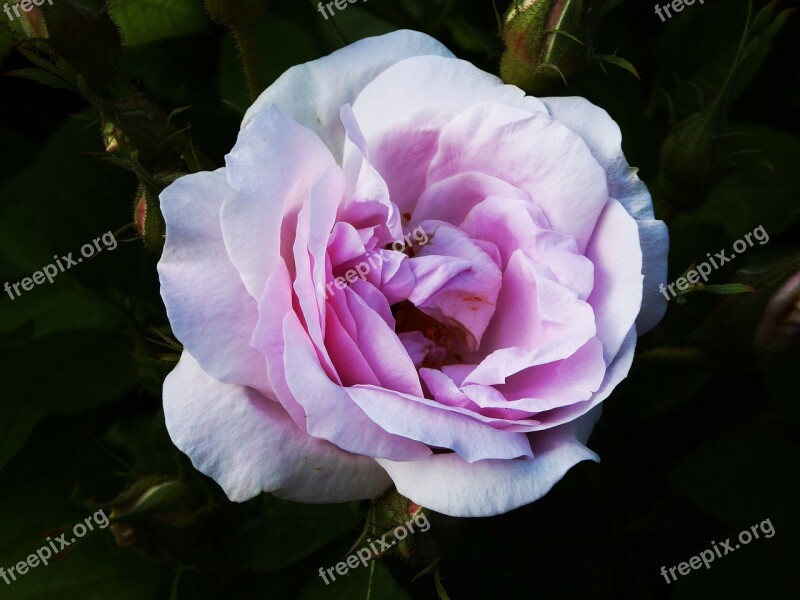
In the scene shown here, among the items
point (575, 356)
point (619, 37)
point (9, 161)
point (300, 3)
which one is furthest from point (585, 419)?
point (9, 161)

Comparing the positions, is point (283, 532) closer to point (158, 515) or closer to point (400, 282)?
point (158, 515)

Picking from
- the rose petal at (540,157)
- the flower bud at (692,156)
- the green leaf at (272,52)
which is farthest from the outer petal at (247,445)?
the green leaf at (272,52)

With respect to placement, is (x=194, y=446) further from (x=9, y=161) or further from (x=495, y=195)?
(x=9, y=161)

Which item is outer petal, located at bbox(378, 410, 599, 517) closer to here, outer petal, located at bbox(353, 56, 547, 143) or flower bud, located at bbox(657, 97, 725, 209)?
outer petal, located at bbox(353, 56, 547, 143)

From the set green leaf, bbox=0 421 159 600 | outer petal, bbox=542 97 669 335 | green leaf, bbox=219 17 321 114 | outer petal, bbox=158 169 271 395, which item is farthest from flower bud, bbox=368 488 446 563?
green leaf, bbox=219 17 321 114

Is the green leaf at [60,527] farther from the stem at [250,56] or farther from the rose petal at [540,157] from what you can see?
the rose petal at [540,157]

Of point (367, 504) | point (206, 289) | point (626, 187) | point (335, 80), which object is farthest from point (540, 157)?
point (367, 504)
